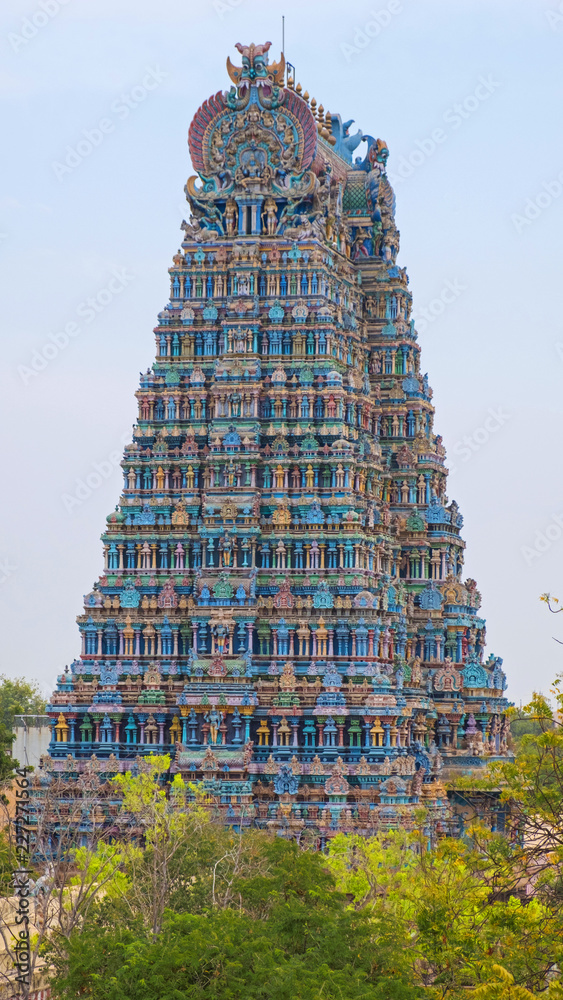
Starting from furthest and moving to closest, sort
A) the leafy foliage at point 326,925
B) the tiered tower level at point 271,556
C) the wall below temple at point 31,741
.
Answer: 1. the wall below temple at point 31,741
2. the tiered tower level at point 271,556
3. the leafy foliage at point 326,925

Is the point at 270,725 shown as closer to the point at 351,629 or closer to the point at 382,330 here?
the point at 351,629

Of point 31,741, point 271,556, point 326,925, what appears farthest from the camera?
point 31,741

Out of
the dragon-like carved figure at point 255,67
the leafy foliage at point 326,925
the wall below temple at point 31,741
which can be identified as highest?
the dragon-like carved figure at point 255,67

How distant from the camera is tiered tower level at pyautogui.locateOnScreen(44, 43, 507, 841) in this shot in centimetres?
6712

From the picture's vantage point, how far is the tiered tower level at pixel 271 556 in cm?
6712

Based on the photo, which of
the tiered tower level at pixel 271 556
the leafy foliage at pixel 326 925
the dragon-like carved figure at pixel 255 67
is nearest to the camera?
the leafy foliage at pixel 326 925

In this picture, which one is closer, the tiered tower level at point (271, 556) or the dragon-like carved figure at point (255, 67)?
the tiered tower level at point (271, 556)

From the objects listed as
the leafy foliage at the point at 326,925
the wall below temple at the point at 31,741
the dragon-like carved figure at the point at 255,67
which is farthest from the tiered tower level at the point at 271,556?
the wall below temple at the point at 31,741

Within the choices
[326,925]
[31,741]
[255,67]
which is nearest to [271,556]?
[255,67]

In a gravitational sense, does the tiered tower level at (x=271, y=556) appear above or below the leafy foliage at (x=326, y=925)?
above

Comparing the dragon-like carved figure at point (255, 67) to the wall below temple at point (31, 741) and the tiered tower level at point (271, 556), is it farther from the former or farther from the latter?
the wall below temple at point (31, 741)

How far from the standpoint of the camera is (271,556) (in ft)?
230

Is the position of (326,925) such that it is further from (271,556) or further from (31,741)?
(31,741)

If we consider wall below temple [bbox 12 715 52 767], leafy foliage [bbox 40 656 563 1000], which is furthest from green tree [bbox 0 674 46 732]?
→ leafy foliage [bbox 40 656 563 1000]
